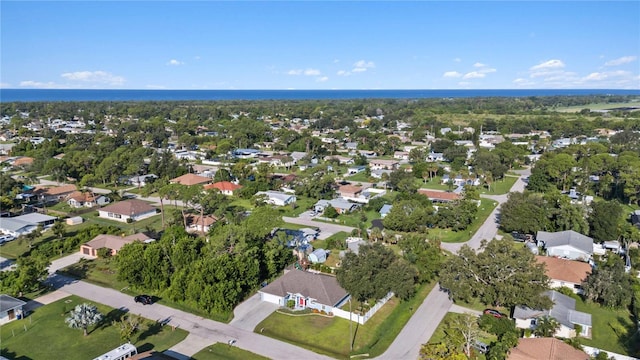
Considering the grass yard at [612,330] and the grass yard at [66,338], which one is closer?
the grass yard at [66,338]

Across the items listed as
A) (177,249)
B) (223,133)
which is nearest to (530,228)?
(177,249)

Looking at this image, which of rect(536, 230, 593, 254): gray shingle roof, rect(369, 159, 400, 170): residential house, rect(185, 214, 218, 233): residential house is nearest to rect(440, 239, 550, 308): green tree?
rect(536, 230, 593, 254): gray shingle roof

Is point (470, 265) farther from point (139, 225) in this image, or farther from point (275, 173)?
point (275, 173)

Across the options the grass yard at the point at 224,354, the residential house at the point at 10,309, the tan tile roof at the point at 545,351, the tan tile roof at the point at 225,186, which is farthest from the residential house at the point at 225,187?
the tan tile roof at the point at 545,351

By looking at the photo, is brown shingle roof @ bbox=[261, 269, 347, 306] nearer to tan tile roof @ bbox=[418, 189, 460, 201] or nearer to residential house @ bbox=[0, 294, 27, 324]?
residential house @ bbox=[0, 294, 27, 324]

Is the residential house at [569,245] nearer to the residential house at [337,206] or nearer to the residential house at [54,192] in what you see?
the residential house at [337,206]

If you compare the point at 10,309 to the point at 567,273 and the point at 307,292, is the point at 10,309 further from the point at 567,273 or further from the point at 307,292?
the point at 567,273
